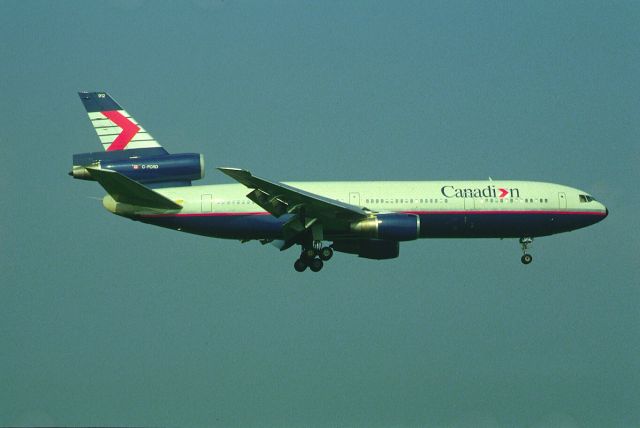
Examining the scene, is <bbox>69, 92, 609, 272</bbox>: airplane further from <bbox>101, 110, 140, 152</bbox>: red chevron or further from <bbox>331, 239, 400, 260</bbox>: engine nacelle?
<bbox>331, 239, 400, 260</bbox>: engine nacelle

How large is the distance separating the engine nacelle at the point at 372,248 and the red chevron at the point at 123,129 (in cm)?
1033

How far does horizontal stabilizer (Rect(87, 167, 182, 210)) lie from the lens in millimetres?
38562

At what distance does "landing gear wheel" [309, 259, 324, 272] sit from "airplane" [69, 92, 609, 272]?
42 mm

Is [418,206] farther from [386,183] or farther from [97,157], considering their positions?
[97,157]

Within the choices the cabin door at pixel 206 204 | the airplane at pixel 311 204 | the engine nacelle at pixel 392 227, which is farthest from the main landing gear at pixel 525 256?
the cabin door at pixel 206 204

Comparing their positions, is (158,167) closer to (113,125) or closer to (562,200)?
(113,125)

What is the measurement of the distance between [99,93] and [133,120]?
6.67 feet

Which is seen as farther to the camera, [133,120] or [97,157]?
[133,120]

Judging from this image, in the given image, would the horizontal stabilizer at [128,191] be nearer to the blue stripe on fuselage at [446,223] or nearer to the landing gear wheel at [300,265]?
the blue stripe on fuselage at [446,223]

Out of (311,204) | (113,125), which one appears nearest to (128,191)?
(113,125)

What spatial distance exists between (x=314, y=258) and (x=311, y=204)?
327 centimetres

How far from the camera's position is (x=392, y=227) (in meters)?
39.7

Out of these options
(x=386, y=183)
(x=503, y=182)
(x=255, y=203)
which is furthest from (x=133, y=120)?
(x=503, y=182)

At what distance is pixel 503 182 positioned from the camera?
44.2 metres
